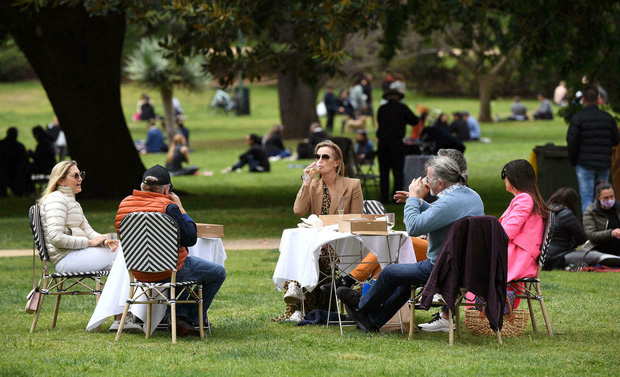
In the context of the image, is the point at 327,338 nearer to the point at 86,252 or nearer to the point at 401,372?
the point at 401,372

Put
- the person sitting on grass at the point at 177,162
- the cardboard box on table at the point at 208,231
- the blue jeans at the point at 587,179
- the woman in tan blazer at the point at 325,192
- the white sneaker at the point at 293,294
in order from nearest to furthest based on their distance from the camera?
1. the cardboard box on table at the point at 208,231
2. the white sneaker at the point at 293,294
3. the woman in tan blazer at the point at 325,192
4. the blue jeans at the point at 587,179
5. the person sitting on grass at the point at 177,162

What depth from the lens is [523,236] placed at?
26.5ft

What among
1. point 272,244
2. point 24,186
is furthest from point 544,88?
point 272,244

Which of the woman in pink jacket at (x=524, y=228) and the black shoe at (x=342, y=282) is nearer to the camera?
the woman in pink jacket at (x=524, y=228)

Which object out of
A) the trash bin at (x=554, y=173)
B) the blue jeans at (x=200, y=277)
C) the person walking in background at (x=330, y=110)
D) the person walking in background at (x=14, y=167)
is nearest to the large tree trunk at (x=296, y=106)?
the person walking in background at (x=330, y=110)

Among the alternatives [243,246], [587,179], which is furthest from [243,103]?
[587,179]

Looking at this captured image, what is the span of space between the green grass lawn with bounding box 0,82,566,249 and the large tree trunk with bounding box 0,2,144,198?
0.60 m

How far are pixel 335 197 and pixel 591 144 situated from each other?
6.81m

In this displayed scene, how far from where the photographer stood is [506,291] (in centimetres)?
766

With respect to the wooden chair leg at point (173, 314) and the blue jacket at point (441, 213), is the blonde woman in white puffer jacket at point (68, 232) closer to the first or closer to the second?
the wooden chair leg at point (173, 314)

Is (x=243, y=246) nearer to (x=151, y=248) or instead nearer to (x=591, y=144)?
(x=591, y=144)

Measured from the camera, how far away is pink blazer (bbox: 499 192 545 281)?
8.03m

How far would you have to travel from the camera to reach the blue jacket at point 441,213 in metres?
7.54

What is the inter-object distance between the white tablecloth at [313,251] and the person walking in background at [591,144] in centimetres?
703
